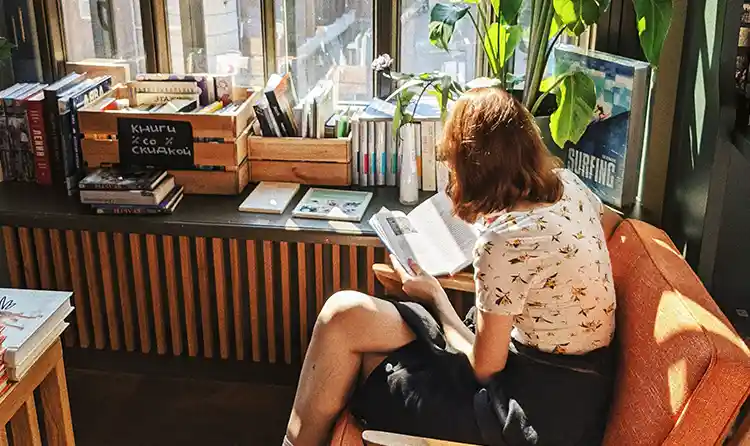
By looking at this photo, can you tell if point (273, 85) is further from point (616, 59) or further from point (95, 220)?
point (616, 59)

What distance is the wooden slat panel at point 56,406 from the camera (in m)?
1.85

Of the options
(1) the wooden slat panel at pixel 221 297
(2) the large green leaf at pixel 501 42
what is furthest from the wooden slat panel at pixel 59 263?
(2) the large green leaf at pixel 501 42

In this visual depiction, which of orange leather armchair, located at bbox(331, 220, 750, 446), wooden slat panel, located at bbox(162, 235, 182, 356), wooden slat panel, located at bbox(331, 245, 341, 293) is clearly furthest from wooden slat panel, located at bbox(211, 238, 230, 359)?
orange leather armchair, located at bbox(331, 220, 750, 446)

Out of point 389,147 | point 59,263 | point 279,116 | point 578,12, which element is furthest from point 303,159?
point 578,12

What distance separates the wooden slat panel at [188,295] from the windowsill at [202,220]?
11cm

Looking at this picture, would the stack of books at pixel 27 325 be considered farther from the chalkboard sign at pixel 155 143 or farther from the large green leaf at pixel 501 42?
the large green leaf at pixel 501 42

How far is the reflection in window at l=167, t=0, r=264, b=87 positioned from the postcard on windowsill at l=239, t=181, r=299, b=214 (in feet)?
1.42

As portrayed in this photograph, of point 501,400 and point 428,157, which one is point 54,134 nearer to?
point 428,157

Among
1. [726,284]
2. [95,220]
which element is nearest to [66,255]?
[95,220]

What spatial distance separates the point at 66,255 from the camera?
2680mm

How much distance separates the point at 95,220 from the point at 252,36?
2.57ft

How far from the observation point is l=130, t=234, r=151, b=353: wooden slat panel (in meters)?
2.54

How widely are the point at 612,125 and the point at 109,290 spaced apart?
4.98 ft

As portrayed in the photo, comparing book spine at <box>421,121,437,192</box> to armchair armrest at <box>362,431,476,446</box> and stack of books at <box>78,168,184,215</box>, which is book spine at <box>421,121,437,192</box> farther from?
armchair armrest at <box>362,431,476,446</box>
